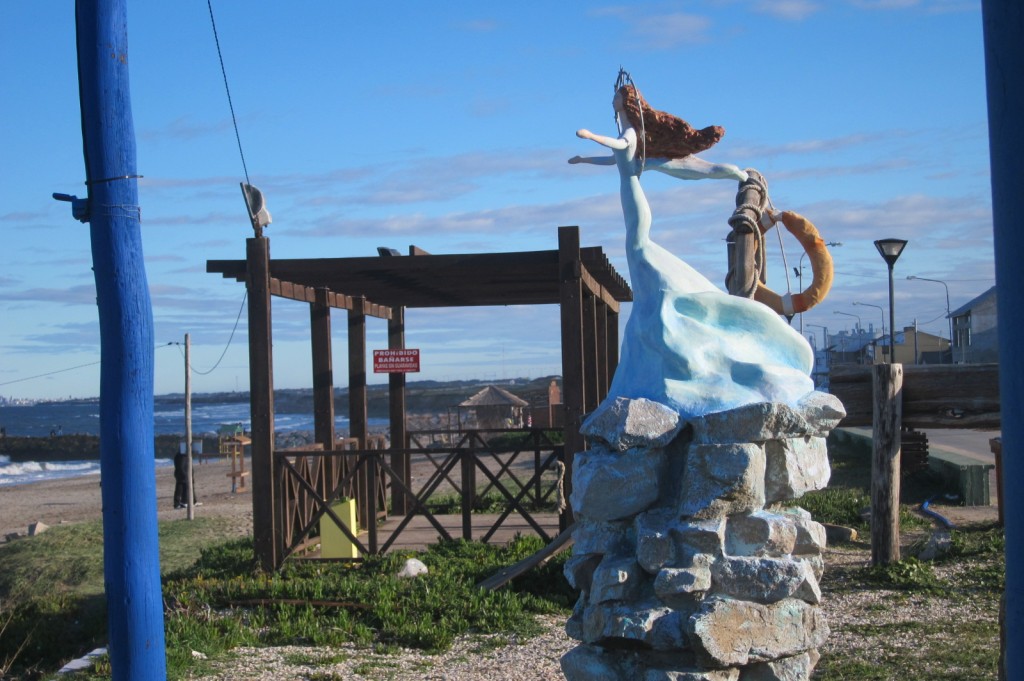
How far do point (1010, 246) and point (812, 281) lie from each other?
3808 mm

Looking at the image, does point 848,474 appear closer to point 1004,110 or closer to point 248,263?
point 248,263

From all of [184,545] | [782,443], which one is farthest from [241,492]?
[782,443]

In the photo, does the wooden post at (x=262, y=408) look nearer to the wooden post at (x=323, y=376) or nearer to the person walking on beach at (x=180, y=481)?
the wooden post at (x=323, y=376)

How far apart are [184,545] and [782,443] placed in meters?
12.0

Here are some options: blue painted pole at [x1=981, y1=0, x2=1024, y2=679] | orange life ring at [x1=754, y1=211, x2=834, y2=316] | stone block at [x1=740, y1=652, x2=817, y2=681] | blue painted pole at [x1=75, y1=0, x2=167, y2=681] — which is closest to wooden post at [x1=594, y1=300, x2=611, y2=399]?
orange life ring at [x1=754, y1=211, x2=834, y2=316]

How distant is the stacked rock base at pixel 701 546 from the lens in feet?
17.0

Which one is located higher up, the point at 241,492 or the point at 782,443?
the point at 782,443

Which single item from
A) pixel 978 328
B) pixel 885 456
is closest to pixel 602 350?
pixel 885 456

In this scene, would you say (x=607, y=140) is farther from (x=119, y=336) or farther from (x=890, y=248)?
(x=890, y=248)

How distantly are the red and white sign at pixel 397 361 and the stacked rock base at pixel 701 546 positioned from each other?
890 cm

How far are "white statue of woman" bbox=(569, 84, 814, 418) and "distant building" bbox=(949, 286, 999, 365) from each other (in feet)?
152

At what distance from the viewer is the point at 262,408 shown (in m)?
10.7

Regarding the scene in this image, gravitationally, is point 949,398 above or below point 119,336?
below

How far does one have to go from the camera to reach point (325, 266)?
1098 cm
